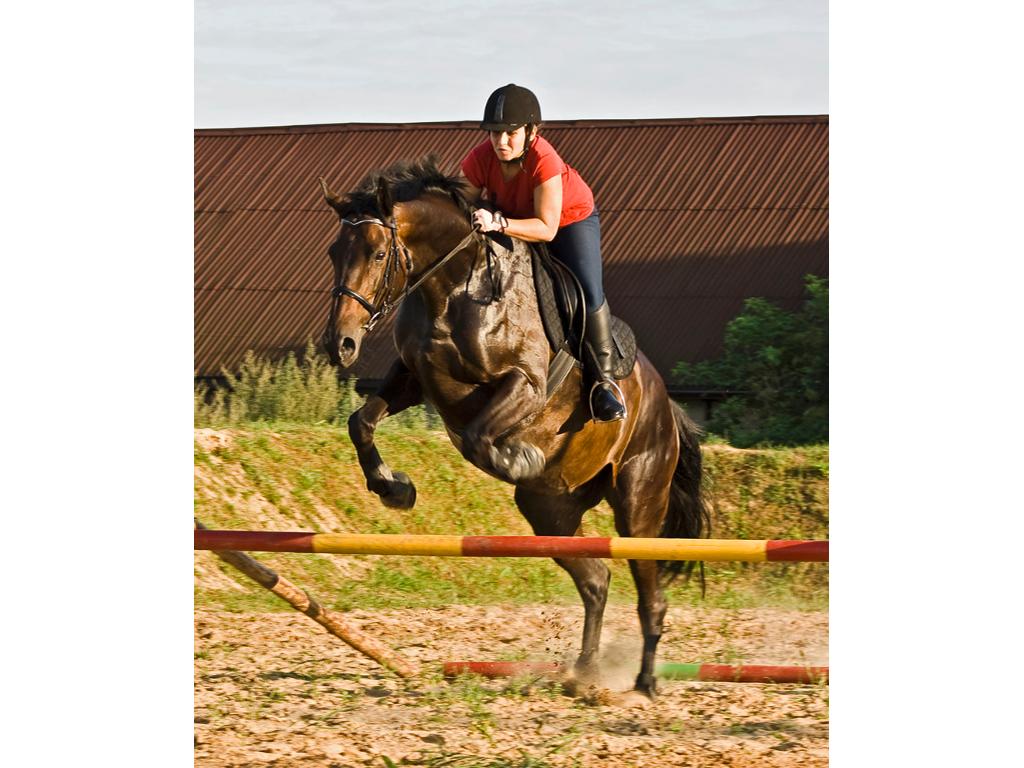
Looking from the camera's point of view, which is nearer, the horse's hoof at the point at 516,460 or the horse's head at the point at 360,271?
the horse's head at the point at 360,271

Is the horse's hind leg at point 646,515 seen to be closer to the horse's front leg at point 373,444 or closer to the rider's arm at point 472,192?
the horse's front leg at point 373,444

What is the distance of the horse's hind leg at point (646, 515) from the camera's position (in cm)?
541

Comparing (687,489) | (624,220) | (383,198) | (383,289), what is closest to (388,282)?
(383,289)

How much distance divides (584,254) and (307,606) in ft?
5.88

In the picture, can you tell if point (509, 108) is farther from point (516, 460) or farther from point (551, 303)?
point (516, 460)

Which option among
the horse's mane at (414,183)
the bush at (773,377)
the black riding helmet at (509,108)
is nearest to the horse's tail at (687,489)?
the horse's mane at (414,183)

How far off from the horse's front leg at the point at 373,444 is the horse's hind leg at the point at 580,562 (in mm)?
780

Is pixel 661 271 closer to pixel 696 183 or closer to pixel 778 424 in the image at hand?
pixel 696 183

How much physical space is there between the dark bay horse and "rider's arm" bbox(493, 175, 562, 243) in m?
0.17

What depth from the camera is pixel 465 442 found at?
4.55m

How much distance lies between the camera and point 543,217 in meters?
4.71

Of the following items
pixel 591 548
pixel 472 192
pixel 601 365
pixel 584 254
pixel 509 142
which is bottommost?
pixel 591 548

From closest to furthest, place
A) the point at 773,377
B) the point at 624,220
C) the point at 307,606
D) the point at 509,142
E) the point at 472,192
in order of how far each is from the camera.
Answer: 1. the point at 509,142
2. the point at 472,192
3. the point at 307,606
4. the point at 773,377
5. the point at 624,220
